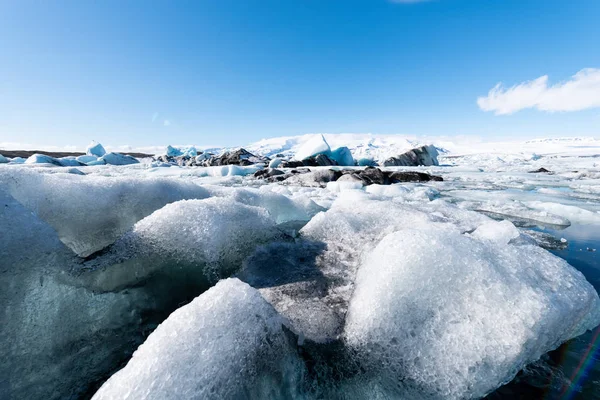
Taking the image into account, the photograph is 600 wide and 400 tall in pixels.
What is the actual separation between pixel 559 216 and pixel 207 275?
473 centimetres

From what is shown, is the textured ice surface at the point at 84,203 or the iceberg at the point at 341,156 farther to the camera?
the iceberg at the point at 341,156

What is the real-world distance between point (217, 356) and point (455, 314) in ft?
2.96

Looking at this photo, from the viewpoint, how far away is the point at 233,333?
3.24ft

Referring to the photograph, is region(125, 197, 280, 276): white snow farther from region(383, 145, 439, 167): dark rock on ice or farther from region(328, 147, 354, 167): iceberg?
region(383, 145, 439, 167): dark rock on ice

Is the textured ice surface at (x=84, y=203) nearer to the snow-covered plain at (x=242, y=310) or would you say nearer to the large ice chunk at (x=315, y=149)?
the snow-covered plain at (x=242, y=310)

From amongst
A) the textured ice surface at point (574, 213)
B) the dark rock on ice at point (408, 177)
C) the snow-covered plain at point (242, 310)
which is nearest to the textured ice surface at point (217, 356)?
the snow-covered plain at point (242, 310)

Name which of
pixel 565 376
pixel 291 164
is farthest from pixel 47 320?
pixel 291 164

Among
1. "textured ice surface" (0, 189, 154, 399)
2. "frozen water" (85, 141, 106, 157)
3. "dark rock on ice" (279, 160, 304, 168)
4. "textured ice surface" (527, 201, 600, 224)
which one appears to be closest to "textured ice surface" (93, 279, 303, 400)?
"textured ice surface" (0, 189, 154, 399)

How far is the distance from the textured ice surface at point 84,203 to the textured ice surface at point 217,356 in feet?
3.88

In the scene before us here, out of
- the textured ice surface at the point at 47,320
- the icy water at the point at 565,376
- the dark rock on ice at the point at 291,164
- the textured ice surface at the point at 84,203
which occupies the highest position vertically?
→ the textured ice surface at the point at 84,203

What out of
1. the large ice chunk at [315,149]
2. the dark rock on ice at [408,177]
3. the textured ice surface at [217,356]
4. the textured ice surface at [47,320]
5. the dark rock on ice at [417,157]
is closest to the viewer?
the textured ice surface at [217,356]

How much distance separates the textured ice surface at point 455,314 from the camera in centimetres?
107

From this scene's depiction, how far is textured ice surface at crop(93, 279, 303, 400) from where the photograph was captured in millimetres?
829

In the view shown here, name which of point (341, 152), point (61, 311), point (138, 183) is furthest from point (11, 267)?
point (341, 152)
